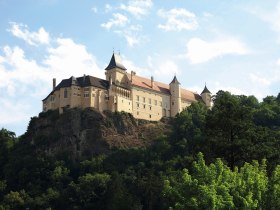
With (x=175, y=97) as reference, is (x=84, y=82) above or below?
below

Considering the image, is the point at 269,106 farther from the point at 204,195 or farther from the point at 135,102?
the point at 204,195

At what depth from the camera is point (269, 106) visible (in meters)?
127

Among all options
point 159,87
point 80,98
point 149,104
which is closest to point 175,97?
point 159,87

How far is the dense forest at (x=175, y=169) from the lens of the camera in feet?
111

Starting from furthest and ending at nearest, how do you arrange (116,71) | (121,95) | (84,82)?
(116,71)
(121,95)
(84,82)

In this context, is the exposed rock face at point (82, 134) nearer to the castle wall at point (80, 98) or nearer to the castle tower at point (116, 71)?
the castle wall at point (80, 98)

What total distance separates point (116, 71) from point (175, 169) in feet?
93.8

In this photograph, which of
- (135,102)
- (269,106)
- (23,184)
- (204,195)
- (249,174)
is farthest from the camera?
(269,106)

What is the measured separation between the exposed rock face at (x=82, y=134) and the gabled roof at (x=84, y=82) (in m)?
4.95

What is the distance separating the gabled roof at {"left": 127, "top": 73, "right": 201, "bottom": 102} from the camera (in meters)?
118

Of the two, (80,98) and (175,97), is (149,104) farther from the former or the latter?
(80,98)

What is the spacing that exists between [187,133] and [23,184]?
112 ft

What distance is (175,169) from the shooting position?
95.6m

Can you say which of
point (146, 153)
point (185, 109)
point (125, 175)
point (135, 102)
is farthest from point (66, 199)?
point (185, 109)
